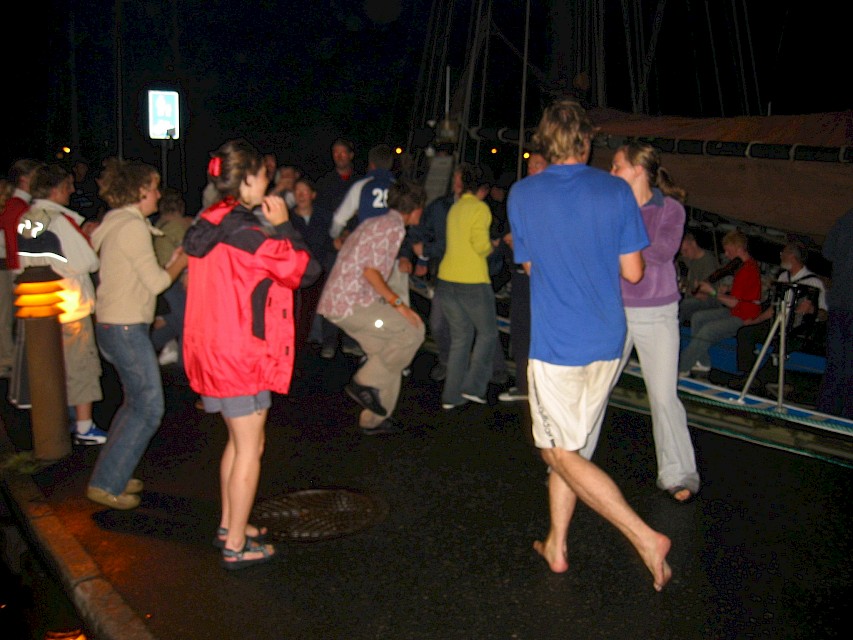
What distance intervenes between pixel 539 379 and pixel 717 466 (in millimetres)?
2534

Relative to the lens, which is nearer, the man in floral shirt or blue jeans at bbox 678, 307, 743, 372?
the man in floral shirt

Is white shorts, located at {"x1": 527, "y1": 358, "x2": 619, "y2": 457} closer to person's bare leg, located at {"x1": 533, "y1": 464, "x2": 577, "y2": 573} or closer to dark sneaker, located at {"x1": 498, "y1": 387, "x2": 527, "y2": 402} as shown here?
person's bare leg, located at {"x1": 533, "y1": 464, "x2": 577, "y2": 573}

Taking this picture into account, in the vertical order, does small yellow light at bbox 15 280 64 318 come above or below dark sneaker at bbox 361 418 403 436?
above

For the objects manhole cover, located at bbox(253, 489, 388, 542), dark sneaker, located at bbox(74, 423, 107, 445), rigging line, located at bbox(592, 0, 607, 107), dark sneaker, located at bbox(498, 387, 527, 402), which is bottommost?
manhole cover, located at bbox(253, 489, 388, 542)

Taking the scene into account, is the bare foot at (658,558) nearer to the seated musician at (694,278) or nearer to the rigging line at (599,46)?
the seated musician at (694,278)

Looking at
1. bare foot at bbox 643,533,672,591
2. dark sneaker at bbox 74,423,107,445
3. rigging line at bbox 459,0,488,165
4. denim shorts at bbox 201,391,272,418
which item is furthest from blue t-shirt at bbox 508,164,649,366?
rigging line at bbox 459,0,488,165

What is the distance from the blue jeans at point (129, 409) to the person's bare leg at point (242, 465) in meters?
0.99

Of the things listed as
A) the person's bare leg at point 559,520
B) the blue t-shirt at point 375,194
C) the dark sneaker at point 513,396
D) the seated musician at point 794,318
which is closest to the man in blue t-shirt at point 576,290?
the person's bare leg at point 559,520

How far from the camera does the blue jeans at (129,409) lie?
16.7 feet

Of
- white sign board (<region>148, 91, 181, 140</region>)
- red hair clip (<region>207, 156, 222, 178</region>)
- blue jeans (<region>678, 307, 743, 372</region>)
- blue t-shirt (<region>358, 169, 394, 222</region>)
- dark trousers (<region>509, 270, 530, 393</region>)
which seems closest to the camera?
red hair clip (<region>207, 156, 222, 178</region>)

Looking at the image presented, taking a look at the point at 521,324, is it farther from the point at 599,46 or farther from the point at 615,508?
the point at 599,46

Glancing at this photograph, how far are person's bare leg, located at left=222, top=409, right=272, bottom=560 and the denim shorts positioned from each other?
0.08 feet

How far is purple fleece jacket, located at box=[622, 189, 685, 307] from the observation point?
505 centimetres

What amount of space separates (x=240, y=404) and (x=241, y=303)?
49 centimetres
